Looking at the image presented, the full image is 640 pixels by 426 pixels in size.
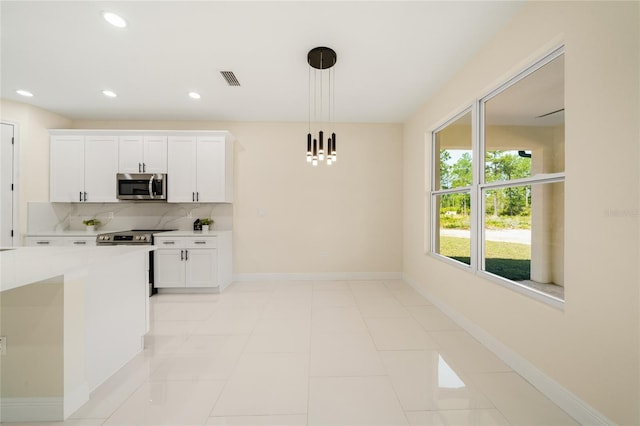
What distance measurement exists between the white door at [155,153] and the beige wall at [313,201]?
0.52m

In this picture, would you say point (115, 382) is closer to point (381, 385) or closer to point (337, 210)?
point (381, 385)

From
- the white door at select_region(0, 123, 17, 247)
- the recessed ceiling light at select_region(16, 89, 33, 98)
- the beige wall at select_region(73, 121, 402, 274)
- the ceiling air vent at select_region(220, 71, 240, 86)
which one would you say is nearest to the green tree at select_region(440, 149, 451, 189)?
the beige wall at select_region(73, 121, 402, 274)

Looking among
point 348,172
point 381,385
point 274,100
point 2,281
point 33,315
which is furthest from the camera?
point 348,172

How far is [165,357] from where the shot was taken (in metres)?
2.21

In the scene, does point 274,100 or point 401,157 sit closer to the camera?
point 274,100

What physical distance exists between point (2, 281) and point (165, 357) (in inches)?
54.3

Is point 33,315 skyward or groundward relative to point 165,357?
skyward

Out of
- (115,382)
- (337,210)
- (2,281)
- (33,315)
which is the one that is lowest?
(115,382)

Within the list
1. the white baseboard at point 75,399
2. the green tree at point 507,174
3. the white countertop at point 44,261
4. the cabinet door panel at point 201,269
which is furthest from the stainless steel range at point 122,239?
the green tree at point 507,174

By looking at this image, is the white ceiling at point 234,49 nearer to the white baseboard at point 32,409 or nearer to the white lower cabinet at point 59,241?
the white lower cabinet at point 59,241

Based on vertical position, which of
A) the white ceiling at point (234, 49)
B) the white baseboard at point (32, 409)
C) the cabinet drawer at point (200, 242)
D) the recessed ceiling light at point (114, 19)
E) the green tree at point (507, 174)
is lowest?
the white baseboard at point (32, 409)

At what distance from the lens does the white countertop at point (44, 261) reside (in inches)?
49.8

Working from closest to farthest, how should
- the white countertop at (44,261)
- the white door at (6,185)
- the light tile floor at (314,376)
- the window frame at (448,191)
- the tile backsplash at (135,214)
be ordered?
the white countertop at (44,261)
the light tile floor at (314,376)
the window frame at (448,191)
the white door at (6,185)
the tile backsplash at (135,214)

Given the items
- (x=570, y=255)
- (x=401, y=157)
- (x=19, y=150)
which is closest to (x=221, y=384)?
(x=570, y=255)
